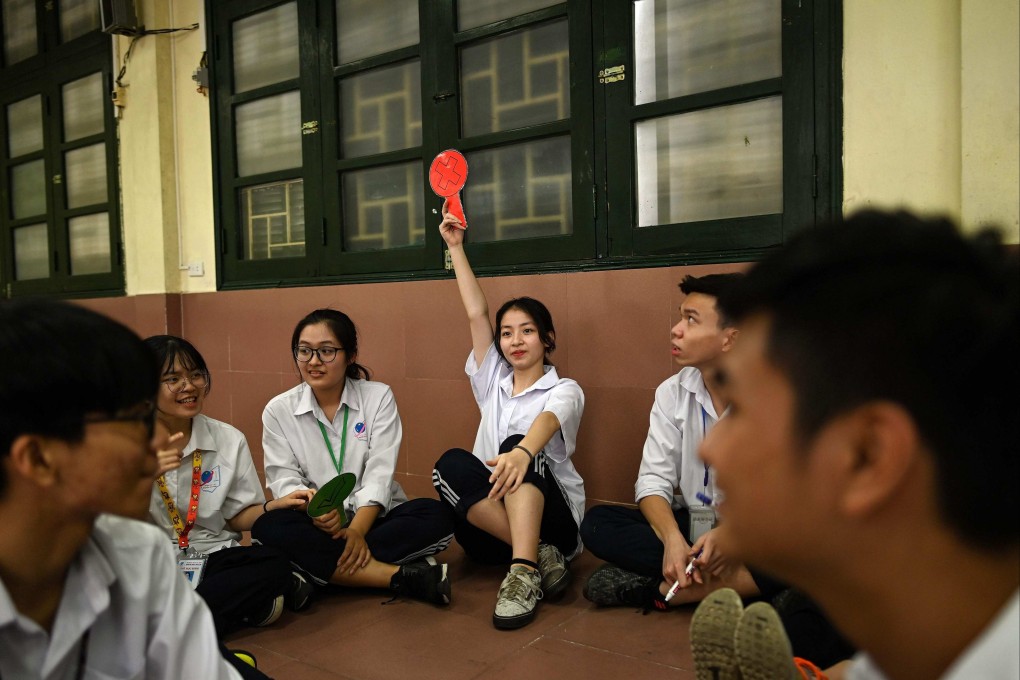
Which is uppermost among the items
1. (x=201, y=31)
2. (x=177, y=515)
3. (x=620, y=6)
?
(x=201, y=31)

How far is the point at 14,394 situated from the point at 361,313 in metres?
3.22

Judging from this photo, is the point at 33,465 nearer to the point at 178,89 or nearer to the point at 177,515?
the point at 177,515

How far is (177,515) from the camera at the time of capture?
8.00 feet

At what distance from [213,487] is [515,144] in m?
2.06

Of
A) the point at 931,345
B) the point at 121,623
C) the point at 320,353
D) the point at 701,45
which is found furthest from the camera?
the point at 701,45

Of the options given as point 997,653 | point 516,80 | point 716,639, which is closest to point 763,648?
point 716,639

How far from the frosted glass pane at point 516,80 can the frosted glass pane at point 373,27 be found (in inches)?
16.9

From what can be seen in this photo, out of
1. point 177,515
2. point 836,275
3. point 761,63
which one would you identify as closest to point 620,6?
point 761,63

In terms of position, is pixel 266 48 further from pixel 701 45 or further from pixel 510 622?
pixel 510 622

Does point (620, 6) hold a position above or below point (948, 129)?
above

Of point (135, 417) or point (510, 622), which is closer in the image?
point (135, 417)

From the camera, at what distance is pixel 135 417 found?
3.36ft

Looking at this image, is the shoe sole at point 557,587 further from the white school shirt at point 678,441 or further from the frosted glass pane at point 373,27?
the frosted glass pane at point 373,27

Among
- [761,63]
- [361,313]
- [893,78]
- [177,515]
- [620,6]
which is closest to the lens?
[177,515]
